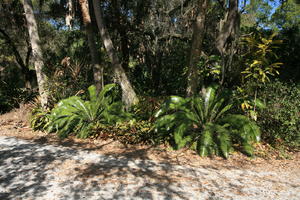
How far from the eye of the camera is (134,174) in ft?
11.9

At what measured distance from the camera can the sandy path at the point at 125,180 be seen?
3041 mm

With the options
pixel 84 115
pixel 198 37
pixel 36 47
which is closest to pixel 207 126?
pixel 198 37

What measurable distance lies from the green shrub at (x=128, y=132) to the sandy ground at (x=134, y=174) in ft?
0.88

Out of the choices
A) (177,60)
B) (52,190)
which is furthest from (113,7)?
(52,190)

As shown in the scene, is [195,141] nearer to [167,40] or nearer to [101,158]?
[101,158]

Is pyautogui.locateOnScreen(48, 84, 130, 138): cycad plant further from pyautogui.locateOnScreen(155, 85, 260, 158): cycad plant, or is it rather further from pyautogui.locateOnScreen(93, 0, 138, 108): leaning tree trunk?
pyautogui.locateOnScreen(155, 85, 260, 158): cycad plant

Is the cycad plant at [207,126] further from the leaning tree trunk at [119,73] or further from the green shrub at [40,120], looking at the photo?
the green shrub at [40,120]

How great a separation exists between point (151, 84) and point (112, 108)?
12.6ft

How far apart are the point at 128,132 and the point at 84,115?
5.25ft

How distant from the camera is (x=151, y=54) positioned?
9.80 meters

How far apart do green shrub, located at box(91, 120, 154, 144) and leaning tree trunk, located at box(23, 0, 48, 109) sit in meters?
2.56

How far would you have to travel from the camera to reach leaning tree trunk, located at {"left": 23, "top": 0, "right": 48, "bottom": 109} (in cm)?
692

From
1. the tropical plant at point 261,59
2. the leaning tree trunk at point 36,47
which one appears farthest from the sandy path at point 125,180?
the leaning tree trunk at point 36,47

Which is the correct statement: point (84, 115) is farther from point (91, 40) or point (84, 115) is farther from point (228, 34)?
point (228, 34)
